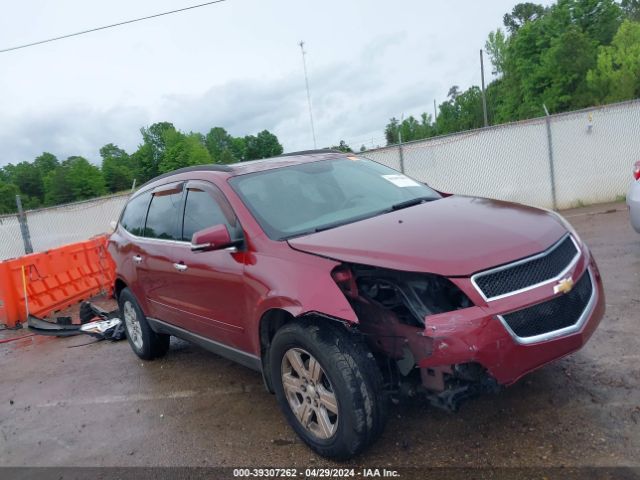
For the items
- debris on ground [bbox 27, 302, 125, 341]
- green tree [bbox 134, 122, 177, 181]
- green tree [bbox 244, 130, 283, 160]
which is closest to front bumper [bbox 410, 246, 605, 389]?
debris on ground [bbox 27, 302, 125, 341]

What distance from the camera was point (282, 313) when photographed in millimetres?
3494

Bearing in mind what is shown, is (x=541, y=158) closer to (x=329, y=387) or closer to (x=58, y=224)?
(x=329, y=387)

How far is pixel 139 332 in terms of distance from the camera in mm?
5781

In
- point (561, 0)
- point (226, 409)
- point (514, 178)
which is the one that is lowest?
point (226, 409)

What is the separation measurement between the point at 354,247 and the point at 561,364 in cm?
204

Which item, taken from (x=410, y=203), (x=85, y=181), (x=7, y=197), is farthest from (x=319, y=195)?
(x=85, y=181)

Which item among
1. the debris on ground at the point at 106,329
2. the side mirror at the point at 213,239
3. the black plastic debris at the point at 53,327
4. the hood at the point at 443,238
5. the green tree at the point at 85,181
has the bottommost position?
the black plastic debris at the point at 53,327

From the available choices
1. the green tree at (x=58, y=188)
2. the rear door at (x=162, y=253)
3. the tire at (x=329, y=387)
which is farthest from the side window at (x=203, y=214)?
the green tree at (x=58, y=188)

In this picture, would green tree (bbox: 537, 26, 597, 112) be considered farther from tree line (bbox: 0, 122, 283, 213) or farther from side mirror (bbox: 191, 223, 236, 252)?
side mirror (bbox: 191, 223, 236, 252)

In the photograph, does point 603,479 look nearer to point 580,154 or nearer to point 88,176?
point 580,154

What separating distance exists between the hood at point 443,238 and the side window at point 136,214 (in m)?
2.51

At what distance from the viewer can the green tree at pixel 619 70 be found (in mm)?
43844

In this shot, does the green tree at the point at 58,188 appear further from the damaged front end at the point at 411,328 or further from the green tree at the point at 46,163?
the damaged front end at the point at 411,328

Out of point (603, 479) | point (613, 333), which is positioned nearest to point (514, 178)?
point (613, 333)
